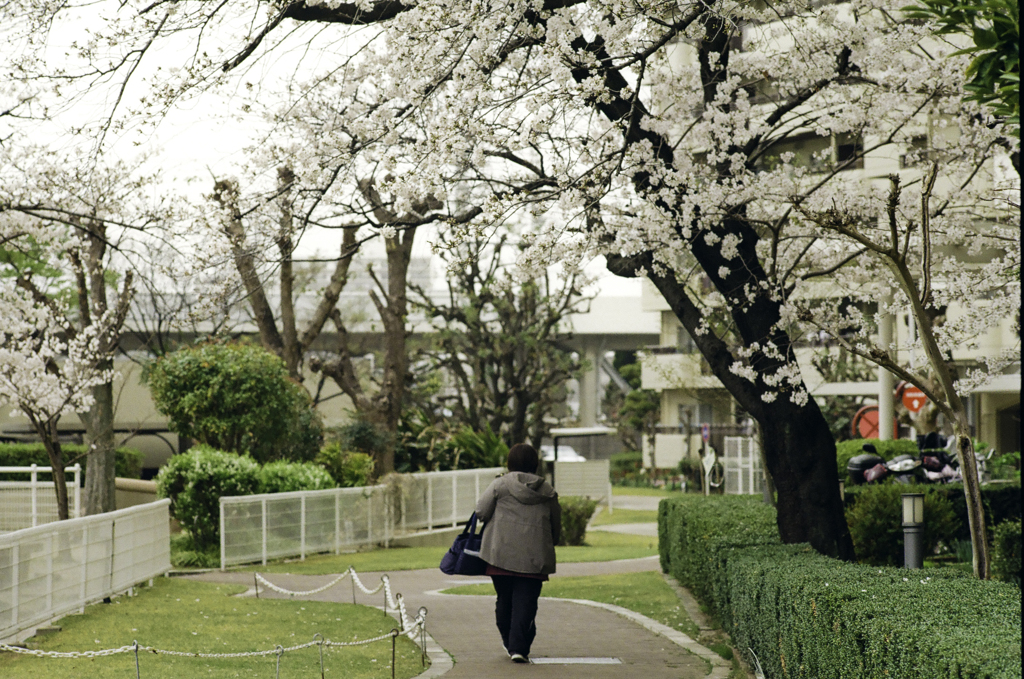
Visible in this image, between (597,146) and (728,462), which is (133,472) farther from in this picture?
(597,146)

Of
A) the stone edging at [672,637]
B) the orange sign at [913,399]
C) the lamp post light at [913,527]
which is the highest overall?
the orange sign at [913,399]

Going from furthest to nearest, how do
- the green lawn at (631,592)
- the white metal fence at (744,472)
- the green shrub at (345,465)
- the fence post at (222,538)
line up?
the white metal fence at (744,472), the green shrub at (345,465), the fence post at (222,538), the green lawn at (631,592)

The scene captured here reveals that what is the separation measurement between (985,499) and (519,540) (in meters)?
8.69

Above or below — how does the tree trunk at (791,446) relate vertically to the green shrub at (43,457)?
above

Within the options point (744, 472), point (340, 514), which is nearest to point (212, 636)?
point (340, 514)

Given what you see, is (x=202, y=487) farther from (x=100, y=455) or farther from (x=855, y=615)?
(x=855, y=615)

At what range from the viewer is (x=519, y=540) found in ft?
26.0

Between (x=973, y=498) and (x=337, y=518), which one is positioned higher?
(x=973, y=498)

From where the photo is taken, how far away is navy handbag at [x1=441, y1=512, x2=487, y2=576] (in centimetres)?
→ 804

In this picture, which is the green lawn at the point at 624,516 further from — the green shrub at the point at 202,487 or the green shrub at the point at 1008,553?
the green shrub at the point at 1008,553

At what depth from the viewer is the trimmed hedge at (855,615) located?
3707 mm

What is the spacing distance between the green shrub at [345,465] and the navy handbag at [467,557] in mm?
12575

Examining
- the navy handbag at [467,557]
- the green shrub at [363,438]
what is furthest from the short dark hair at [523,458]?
the green shrub at [363,438]

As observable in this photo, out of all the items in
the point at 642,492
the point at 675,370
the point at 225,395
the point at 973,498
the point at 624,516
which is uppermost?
the point at 675,370
